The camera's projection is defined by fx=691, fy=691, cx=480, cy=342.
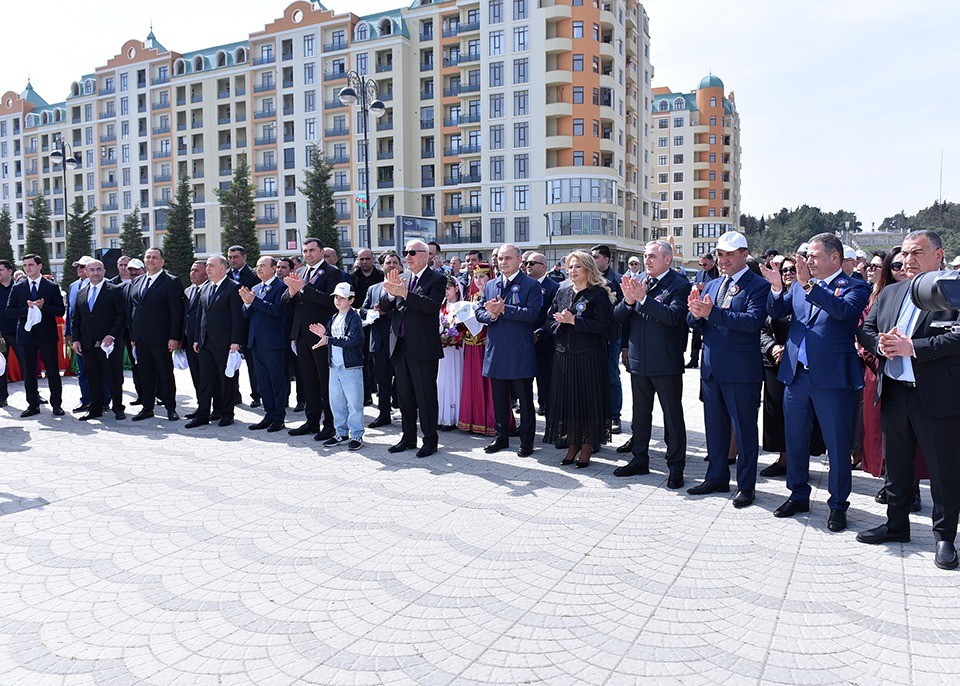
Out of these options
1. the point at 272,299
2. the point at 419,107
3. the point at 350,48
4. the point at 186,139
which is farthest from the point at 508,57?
the point at 272,299

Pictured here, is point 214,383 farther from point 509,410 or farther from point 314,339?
point 509,410

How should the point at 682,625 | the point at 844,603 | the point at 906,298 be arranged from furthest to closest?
the point at 906,298 < the point at 844,603 < the point at 682,625

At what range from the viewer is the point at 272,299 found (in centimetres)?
924

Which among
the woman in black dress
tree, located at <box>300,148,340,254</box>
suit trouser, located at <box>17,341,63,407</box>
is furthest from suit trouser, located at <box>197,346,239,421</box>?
tree, located at <box>300,148,340,254</box>

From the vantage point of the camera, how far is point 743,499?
19.2 feet

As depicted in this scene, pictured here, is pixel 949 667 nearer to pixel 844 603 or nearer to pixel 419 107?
pixel 844 603

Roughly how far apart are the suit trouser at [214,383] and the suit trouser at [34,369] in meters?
2.61

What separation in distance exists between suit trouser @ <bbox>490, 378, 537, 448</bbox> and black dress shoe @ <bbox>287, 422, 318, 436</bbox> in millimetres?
2421

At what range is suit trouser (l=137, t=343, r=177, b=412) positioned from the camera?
10.0 m

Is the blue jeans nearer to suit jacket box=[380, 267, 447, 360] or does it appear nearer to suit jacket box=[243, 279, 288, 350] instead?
suit jacket box=[380, 267, 447, 360]

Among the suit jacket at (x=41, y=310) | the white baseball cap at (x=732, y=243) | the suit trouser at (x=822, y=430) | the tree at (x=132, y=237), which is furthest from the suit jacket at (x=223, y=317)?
the tree at (x=132, y=237)

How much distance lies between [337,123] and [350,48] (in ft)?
21.9

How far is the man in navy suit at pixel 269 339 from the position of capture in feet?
30.1

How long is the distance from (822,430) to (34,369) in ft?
36.5
